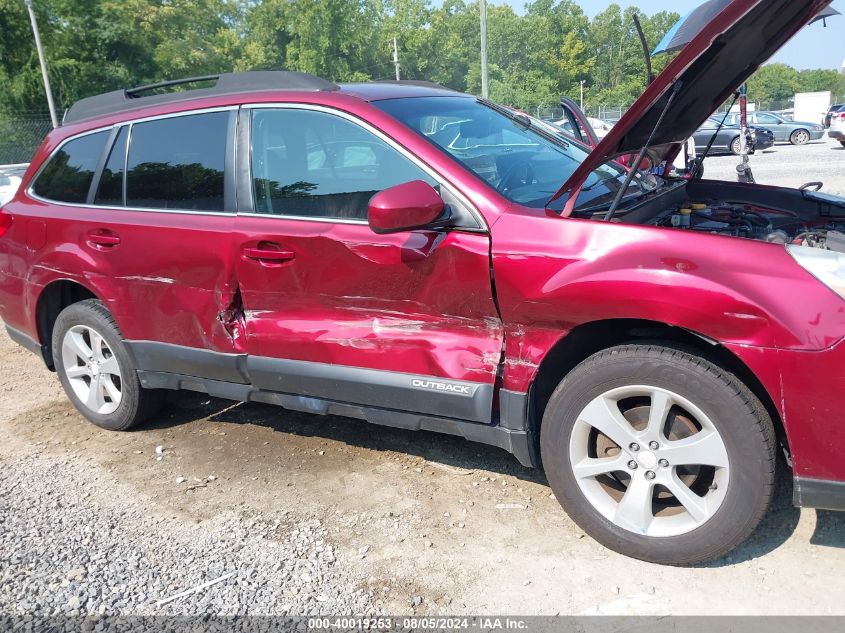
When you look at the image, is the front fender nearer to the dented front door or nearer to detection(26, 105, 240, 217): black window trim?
the dented front door

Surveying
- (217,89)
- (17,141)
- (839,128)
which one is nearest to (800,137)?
(839,128)

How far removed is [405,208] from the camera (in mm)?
2744

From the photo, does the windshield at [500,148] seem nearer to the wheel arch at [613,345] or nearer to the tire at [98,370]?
the wheel arch at [613,345]

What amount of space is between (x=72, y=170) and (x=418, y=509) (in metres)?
2.84

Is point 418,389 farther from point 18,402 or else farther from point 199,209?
point 18,402

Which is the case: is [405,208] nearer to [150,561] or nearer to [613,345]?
[613,345]

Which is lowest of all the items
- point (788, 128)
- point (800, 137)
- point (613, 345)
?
point (800, 137)

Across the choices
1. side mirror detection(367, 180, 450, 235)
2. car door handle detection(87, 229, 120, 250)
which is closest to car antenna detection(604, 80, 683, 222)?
side mirror detection(367, 180, 450, 235)

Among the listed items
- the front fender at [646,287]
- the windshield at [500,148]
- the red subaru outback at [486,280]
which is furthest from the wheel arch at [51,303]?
the front fender at [646,287]

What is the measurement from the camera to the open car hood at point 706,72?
2498mm

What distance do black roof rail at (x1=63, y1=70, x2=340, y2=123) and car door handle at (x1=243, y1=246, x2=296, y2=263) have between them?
2.59 feet

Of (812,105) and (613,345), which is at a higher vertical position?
(613,345)

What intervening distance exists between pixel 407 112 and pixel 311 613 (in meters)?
2.16

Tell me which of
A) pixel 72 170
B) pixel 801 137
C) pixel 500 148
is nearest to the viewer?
pixel 500 148
